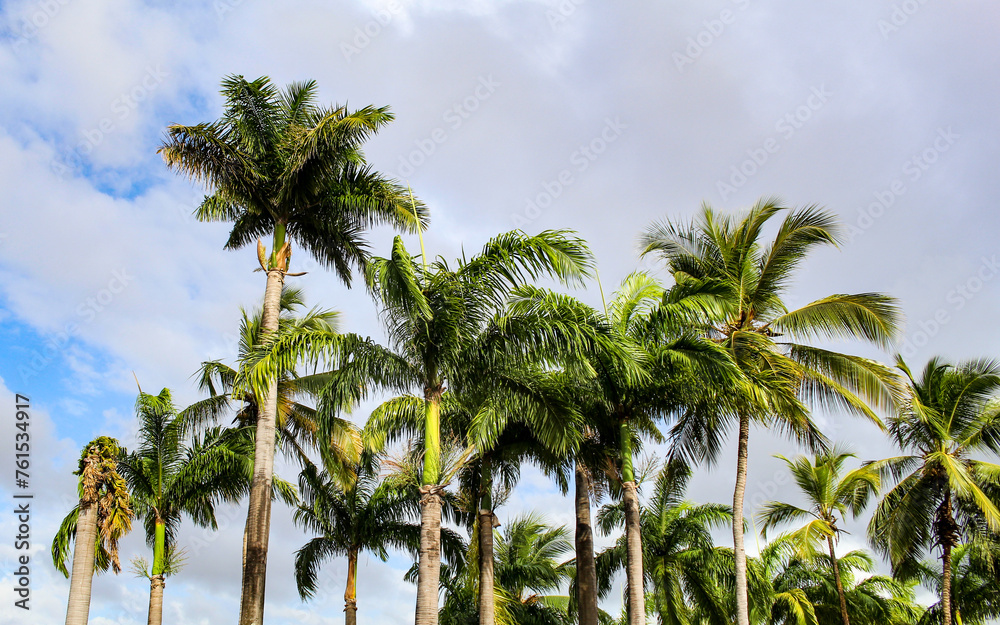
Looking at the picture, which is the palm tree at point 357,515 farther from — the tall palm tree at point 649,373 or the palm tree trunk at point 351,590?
the tall palm tree at point 649,373

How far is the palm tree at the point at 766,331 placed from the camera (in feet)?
54.7

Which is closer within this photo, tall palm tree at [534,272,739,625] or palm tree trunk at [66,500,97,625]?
palm tree trunk at [66,500,97,625]

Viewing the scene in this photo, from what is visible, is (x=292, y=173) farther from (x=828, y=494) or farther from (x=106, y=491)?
(x=828, y=494)

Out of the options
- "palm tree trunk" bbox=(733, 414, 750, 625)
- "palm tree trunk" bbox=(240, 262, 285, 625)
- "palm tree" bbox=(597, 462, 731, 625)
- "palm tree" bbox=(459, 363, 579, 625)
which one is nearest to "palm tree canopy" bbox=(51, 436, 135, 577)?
"palm tree trunk" bbox=(240, 262, 285, 625)

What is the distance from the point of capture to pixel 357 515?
78.3 ft

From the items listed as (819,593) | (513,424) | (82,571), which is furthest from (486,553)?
(819,593)

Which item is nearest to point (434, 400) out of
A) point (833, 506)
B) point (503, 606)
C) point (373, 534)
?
point (503, 606)

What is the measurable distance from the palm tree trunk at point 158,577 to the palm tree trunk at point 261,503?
6.30m

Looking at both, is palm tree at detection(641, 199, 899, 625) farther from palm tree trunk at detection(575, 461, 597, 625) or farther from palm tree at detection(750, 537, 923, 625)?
palm tree at detection(750, 537, 923, 625)

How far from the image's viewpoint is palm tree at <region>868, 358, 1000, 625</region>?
71.9 feet

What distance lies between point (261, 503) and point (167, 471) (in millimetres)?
7429

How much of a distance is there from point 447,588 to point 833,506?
1332cm

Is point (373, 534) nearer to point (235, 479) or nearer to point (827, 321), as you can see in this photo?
point (235, 479)

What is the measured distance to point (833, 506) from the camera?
88.3 feet
